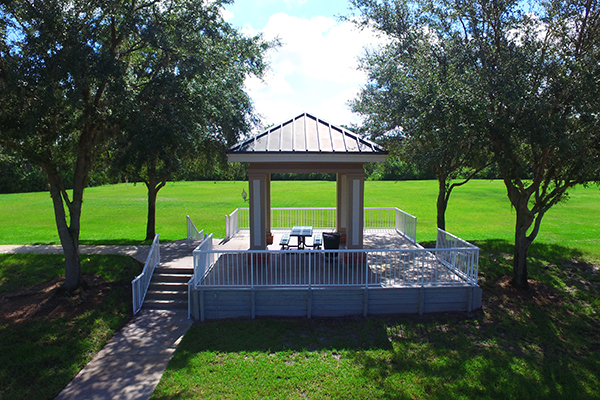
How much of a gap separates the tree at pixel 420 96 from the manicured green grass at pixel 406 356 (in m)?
4.26

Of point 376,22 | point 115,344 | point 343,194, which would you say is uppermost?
point 376,22

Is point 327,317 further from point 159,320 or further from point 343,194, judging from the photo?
point 343,194

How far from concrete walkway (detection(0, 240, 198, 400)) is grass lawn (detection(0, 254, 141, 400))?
0.26m

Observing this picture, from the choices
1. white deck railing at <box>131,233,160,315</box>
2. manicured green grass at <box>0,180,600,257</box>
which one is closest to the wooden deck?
white deck railing at <box>131,233,160,315</box>

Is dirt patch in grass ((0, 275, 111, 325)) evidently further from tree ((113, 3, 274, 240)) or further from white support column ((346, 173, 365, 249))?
white support column ((346, 173, 365, 249))

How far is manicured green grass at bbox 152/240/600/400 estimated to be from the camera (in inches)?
241

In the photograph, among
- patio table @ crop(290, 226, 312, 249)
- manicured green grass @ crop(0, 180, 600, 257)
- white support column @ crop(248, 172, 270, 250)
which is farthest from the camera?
manicured green grass @ crop(0, 180, 600, 257)

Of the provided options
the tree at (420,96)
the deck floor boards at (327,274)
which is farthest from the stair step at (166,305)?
the tree at (420,96)

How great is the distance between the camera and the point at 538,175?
1012 centimetres

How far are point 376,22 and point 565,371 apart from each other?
39.5 ft

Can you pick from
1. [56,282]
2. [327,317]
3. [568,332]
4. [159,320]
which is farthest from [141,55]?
[568,332]

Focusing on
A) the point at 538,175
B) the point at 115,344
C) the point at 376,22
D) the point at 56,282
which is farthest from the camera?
the point at 376,22

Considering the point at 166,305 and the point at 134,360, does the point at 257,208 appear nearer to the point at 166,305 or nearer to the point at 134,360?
the point at 166,305

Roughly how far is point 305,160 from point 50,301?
24.7 feet
